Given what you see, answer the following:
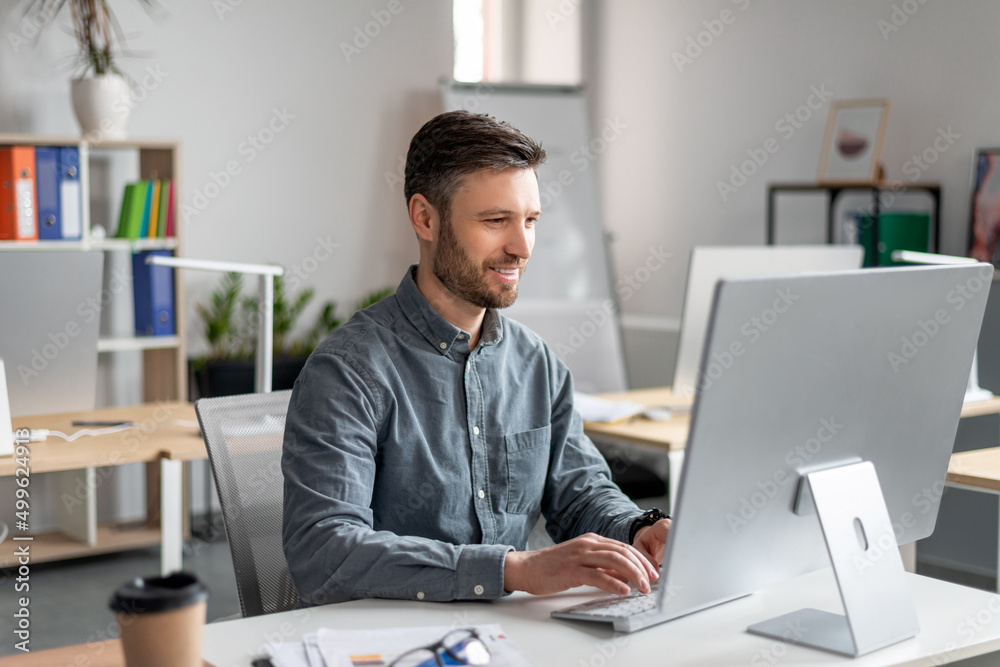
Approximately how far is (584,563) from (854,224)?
10.8ft

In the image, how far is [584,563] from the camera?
1.34 m

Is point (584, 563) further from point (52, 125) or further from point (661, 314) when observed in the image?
point (661, 314)

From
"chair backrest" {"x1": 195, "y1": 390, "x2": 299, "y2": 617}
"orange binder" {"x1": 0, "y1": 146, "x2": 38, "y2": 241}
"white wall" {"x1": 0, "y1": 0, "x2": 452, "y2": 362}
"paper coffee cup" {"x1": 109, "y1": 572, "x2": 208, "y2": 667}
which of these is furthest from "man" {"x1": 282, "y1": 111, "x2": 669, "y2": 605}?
"white wall" {"x1": 0, "y1": 0, "x2": 452, "y2": 362}

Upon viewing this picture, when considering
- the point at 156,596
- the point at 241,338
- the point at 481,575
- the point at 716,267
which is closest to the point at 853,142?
the point at 716,267

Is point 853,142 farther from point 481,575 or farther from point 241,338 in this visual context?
point 481,575

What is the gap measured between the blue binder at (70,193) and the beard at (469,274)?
273cm

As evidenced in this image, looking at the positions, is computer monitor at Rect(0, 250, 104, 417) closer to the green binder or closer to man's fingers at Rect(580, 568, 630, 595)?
man's fingers at Rect(580, 568, 630, 595)

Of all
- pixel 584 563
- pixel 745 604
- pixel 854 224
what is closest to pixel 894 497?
pixel 745 604

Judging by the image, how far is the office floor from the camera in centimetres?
326

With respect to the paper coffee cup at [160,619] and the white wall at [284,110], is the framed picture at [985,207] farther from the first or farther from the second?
the paper coffee cup at [160,619]

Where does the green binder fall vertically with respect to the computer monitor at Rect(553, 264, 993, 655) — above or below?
above

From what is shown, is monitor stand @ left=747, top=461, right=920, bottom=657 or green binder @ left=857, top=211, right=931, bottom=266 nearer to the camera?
monitor stand @ left=747, top=461, right=920, bottom=657

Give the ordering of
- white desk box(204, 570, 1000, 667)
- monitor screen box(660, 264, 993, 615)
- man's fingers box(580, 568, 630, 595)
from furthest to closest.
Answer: man's fingers box(580, 568, 630, 595) → white desk box(204, 570, 1000, 667) → monitor screen box(660, 264, 993, 615)

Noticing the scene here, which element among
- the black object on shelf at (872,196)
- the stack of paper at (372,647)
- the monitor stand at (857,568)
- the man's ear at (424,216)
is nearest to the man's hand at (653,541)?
the monitor stand at (857,568)
